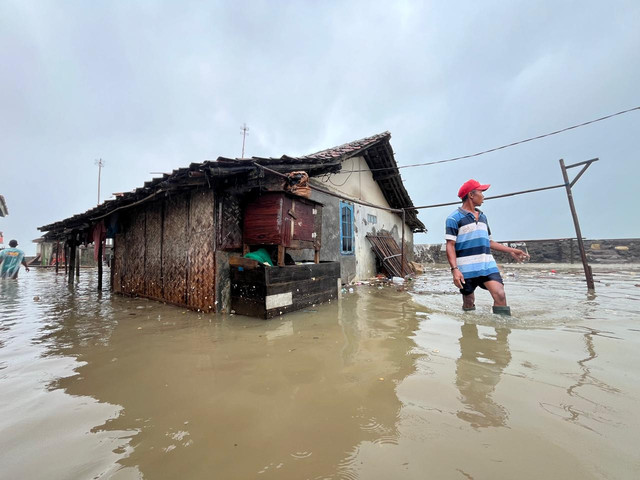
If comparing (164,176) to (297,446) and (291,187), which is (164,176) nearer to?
(291,187)

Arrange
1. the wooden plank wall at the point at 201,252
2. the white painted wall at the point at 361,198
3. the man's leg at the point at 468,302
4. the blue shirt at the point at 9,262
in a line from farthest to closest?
the blue shirt at the point at 9,262 < the white painted wall at the point at 361,198 < the wooden plank wall at the point at 201,252 < the man's leg at the point at 468,302

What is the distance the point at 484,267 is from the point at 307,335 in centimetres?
260

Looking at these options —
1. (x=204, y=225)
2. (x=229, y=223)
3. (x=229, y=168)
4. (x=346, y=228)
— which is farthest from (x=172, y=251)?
(x=346, y=228)

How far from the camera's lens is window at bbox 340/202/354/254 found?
355 inches

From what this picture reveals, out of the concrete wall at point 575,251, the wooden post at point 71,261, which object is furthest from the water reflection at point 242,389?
the concrete wall at point 575,251

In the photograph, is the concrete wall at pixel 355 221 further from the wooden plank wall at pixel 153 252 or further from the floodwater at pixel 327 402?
the floodwater at pixel 327 402

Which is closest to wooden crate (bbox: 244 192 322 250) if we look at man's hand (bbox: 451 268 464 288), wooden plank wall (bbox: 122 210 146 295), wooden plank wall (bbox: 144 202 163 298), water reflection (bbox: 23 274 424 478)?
water reflection (bbox: 23 274 424 478)

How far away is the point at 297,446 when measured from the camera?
52.4 inches

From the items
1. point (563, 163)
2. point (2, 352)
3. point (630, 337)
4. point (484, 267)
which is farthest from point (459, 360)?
point (563, 163)

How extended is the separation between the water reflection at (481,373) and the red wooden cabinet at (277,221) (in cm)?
301

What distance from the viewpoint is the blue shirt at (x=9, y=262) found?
10.3m

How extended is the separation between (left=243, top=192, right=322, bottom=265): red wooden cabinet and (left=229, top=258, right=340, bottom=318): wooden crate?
0.43 meters

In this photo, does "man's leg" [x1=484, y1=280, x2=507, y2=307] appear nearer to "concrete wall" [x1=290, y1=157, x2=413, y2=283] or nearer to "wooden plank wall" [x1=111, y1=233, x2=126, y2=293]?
"concrete wall" [x1=290, y1=157, x2=413, y2=283]

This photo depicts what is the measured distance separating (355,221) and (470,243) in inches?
238
